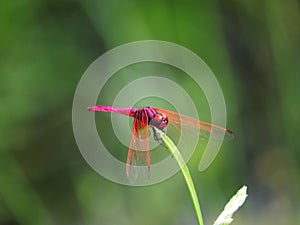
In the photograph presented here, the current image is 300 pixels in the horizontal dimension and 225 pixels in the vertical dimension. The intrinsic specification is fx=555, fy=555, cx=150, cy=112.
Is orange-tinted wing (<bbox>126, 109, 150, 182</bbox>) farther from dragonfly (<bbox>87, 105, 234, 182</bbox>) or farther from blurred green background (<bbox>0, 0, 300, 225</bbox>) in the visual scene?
blurred green background (<bbox>0, 0, 300, 225</bbox>)

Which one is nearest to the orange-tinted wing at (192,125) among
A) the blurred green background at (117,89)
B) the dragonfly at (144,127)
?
the dragonfly at (144,127)

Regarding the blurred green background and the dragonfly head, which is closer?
the dragonfly head

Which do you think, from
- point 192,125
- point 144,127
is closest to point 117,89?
→ point 192,125

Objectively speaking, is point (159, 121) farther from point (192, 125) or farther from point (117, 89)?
point (117, 89)

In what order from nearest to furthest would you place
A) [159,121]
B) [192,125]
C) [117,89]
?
[159,121], [192,125], [117,89]

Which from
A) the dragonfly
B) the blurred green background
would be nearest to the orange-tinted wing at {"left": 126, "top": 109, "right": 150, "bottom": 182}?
the dragonfly

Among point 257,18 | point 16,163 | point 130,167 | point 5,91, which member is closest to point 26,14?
point 5,91
